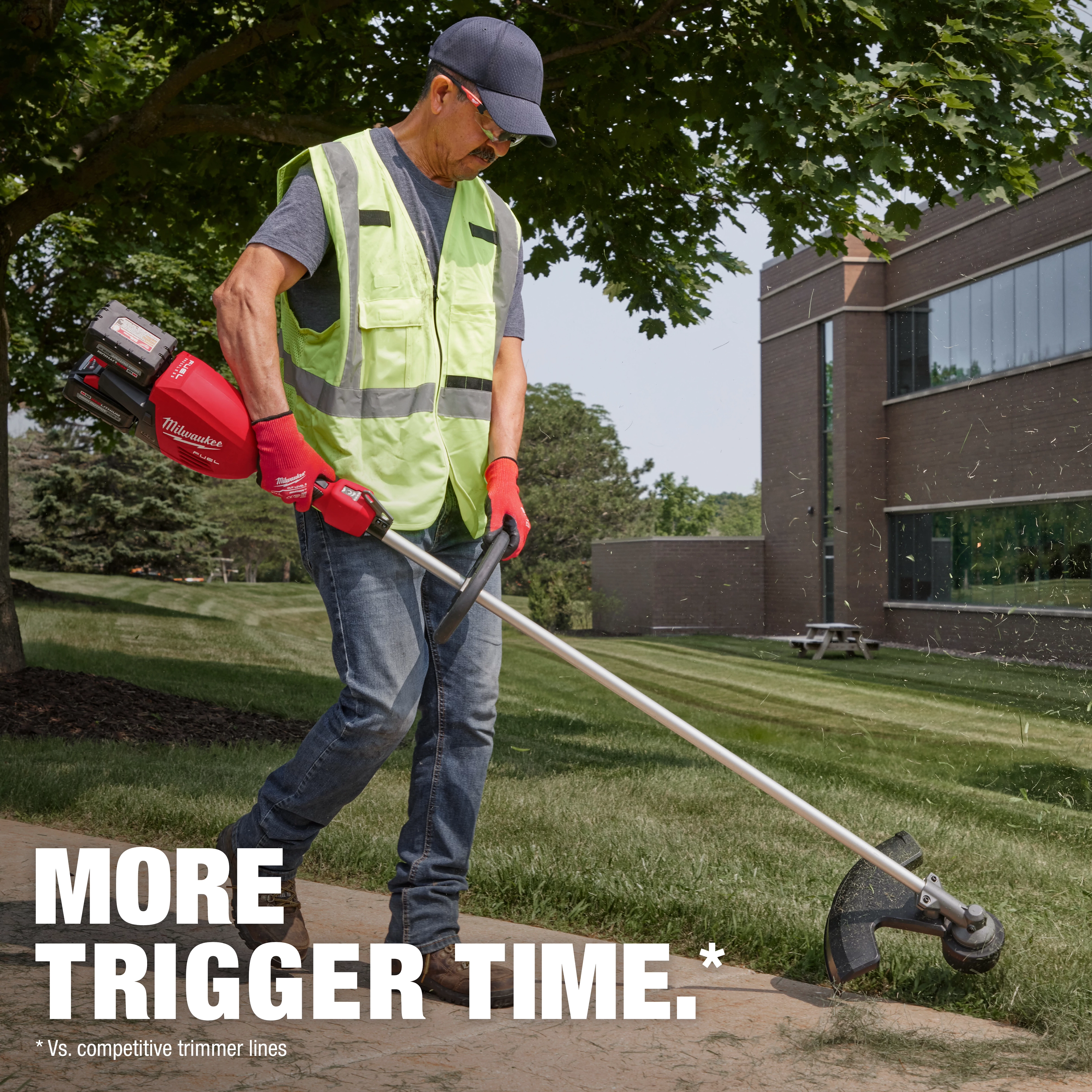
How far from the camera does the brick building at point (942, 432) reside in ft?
64.8

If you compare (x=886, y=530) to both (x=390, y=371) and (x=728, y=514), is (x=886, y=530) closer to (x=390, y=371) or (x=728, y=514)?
(x=390, y=371)

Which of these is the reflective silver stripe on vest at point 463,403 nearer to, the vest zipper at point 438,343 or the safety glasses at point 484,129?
the vest zipper at point 438,343

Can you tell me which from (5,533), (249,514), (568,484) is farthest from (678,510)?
(5,533)

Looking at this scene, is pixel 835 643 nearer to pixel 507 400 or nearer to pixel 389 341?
pixel 507 400

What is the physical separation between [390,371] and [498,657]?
0.78 metres

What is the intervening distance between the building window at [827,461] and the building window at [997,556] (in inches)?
81.6

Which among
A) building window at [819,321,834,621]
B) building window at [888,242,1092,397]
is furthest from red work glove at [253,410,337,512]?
building window at [819,321,834,621]

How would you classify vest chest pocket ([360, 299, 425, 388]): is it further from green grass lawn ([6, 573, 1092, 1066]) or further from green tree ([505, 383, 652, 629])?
green tree ([505, 383, 652, 629])

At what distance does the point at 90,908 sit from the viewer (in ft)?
10.1

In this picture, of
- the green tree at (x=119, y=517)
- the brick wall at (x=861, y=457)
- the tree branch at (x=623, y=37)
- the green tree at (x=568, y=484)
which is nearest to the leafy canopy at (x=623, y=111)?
the tree branch at (x=623, y=37)

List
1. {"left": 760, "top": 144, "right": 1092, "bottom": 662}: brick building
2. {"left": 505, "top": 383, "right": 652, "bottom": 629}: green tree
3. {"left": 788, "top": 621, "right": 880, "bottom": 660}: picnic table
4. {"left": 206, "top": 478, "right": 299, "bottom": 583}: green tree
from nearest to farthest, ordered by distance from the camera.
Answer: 1. {"left": 760, "top": 144, "right": 1092, "bottom": 662}: brick building
2. {"left": 788, "top": 621, "right": 880, "bottom": 660}: picnic table
3. {"left": 505, "top": 383, "right": 652, "bottom": 629}: green tree
4. {"left": 206, "top": 478, "right": 299, "bottom": 583}: green tree

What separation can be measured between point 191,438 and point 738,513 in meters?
82.2

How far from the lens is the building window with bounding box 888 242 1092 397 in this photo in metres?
19.4

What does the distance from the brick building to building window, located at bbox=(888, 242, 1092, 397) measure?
0.04m
